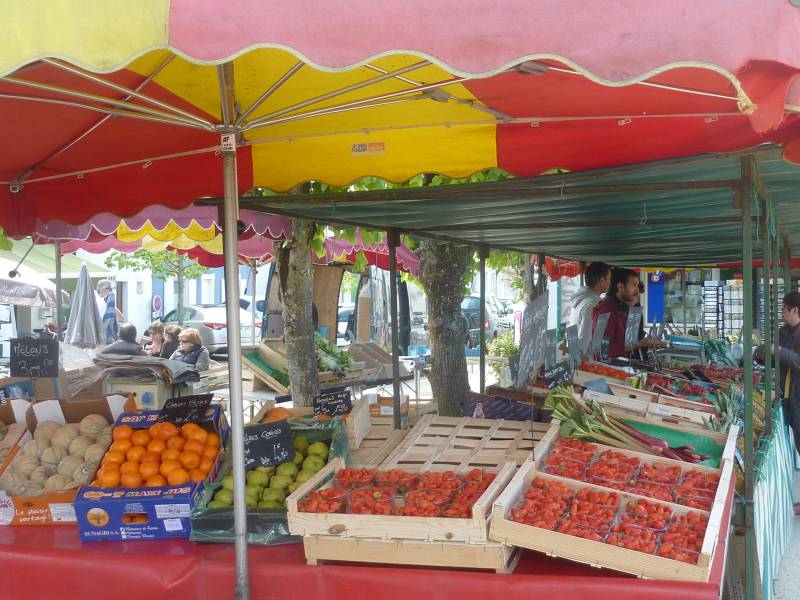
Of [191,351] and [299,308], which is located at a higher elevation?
[299,308]

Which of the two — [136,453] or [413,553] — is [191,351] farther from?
[413,553]

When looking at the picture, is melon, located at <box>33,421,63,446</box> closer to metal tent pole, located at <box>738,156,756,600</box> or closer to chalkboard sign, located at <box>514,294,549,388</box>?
chalkboard sign, located at <box>514,294,549,388</box>

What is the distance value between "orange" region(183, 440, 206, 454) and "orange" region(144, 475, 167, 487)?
0.67 feet

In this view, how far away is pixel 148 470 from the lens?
134 inches

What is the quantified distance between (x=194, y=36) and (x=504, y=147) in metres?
2.20

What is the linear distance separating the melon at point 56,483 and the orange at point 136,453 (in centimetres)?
34

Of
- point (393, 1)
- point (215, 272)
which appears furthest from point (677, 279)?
point (393, 1)

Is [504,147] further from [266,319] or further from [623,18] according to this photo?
[266,319]

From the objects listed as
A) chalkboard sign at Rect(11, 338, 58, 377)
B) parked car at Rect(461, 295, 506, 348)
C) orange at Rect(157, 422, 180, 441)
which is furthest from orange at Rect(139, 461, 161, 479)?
parked car at Rect(461, 295, 506, 348)

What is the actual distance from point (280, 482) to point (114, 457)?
0.84m

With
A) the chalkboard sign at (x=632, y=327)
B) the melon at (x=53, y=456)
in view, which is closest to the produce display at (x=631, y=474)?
the melon at (x=53, y=456)

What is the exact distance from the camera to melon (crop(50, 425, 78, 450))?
12.6ft

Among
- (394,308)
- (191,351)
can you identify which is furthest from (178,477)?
(191,351)

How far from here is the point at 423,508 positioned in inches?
113
